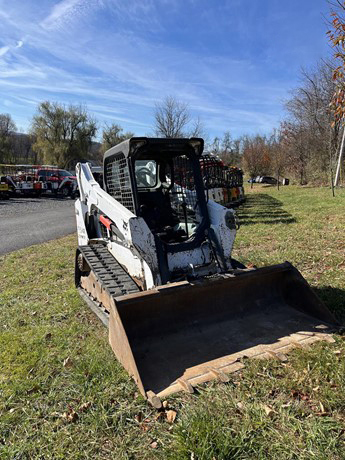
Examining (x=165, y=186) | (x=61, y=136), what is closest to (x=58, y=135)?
(x=61, y=136)

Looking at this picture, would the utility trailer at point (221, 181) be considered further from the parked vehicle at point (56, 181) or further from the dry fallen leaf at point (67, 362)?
the parked vehicle at point (56, 181)

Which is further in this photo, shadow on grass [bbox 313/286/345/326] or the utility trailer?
the utility trailer

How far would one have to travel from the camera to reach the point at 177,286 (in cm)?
347

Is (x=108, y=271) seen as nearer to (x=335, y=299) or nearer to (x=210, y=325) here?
(x=210, y=325)

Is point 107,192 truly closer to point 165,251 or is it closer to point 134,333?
point 165,251

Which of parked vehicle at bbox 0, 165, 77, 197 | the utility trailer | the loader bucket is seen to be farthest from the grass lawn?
parked vehicle at bbox 0, 165, 77, 197

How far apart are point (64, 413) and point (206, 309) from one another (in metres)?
1.66

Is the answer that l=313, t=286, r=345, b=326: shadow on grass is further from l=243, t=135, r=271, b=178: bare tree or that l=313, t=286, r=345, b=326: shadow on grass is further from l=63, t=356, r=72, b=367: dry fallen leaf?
l=243, t=135, r=271, b=178: bare tree

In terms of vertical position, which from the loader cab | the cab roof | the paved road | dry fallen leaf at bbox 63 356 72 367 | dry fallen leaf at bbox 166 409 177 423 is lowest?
dry fallen leaf at bbox 166 409 177 423

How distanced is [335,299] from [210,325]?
1.84m

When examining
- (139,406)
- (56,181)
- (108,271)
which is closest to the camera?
(139,406)

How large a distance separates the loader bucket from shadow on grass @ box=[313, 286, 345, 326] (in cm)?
38

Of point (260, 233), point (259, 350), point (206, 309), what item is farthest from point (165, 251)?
point (260, 233)

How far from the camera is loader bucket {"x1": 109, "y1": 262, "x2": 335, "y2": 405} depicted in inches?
119
